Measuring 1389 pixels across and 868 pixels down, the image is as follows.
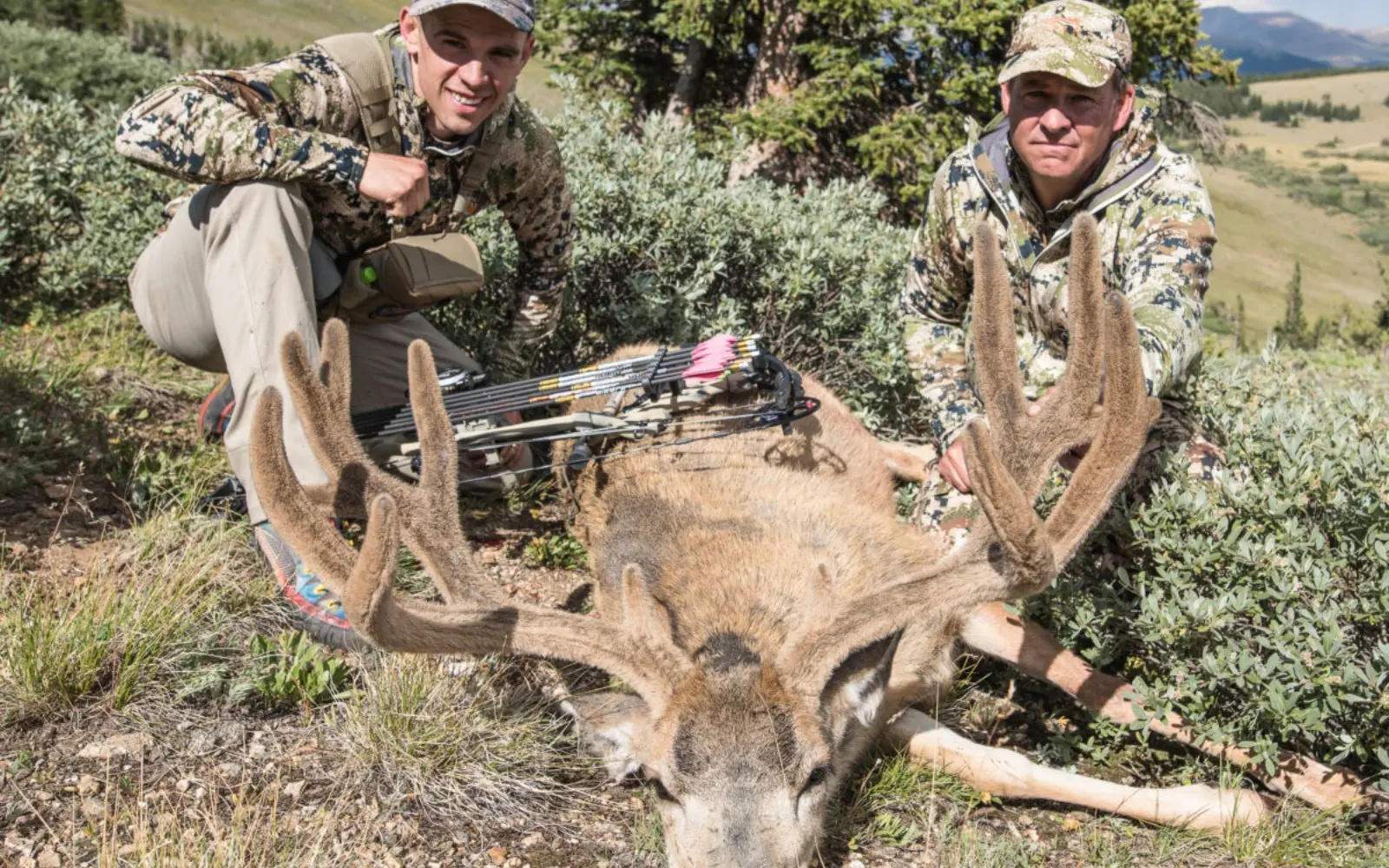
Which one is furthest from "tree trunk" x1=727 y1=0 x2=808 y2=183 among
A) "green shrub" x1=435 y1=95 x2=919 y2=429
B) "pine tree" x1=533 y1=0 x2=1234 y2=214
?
"green shrub" x1=435 y1=95 x2=919 y2=429

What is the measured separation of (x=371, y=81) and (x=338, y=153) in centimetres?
54

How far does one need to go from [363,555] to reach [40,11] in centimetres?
4051

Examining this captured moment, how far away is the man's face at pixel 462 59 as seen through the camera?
4.75 metres

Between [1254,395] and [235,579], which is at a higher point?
[1254,395]

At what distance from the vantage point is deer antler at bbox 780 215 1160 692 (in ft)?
11.0

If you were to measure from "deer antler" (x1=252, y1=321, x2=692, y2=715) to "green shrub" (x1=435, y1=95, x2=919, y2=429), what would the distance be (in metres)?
2.96

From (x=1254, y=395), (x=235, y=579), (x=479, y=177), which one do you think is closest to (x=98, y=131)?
(x=479, y=177)

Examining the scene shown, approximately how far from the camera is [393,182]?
4547mm

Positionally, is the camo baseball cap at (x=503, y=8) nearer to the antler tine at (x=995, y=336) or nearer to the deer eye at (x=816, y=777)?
the antler tine at (x=995, y=336)

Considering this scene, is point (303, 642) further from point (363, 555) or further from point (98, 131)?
point (98, 131)

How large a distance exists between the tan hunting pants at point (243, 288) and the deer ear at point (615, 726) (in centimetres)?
141

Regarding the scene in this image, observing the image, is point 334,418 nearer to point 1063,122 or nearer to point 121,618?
point 121,618

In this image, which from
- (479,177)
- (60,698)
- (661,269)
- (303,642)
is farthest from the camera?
(661,269)

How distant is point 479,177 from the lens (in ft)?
17.7
